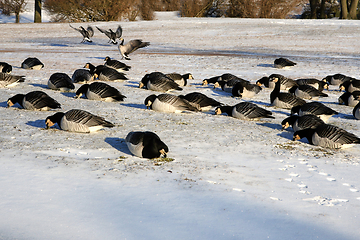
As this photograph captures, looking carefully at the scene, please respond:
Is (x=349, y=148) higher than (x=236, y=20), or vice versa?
(x=236, y=20)

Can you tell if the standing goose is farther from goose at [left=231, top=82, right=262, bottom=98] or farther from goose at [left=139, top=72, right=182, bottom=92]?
goose at [left=231, top=82, right=262, bottom=98]

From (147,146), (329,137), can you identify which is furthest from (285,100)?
(147,146)

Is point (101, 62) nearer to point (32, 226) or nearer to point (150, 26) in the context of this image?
point (32, 226)

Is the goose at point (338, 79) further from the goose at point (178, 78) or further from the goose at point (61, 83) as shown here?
the goose at point (61, 83)

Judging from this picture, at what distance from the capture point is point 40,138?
603 centimetres

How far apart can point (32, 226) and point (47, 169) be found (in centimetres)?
139

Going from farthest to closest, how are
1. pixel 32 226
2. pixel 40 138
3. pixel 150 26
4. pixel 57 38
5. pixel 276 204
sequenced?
pixel 150 26, pixel 57 38, pixel 40 138, pixel 276 204, pixel 32 226

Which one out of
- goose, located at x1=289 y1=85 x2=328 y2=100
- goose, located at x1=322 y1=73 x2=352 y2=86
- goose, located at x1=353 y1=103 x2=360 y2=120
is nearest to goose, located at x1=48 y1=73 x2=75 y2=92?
goose, located at x1=289 y1=85 x2=328 y2=100

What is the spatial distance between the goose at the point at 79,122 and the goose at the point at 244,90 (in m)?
4.97

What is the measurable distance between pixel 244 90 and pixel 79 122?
5.40 m

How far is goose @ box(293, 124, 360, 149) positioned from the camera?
6074 mm

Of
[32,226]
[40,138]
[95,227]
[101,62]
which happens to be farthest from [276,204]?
[101,62]

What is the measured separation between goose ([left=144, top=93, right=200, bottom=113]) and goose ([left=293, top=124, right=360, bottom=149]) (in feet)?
8.31

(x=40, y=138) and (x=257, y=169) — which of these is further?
(x=40, y=138)
